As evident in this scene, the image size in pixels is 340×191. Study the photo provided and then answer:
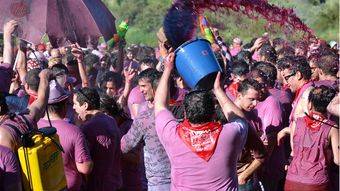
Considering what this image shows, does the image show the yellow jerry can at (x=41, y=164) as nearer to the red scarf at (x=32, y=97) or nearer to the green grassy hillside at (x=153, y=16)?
the red scarf at (x=32, y=97)

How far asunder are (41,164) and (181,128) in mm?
1019

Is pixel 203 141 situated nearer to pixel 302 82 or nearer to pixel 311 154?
pixel 311 154

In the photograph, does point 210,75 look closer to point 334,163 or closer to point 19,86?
point 334,163

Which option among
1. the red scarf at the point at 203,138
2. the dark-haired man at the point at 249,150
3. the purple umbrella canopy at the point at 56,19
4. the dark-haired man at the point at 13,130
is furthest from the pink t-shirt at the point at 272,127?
the dark-haired man at the point at 13,130

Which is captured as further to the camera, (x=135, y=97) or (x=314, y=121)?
(x=135, y=97)

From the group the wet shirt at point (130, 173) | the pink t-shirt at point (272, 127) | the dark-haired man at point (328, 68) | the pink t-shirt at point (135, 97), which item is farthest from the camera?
the dark-haired man at point (328, 68)

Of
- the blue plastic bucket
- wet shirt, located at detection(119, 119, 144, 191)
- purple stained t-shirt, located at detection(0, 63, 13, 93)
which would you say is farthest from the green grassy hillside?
the blue plastic bucket

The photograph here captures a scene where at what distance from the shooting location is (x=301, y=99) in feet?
22.6

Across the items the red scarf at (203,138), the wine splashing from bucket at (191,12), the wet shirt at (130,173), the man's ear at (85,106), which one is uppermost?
the wine splashing from bucket at (191,12)

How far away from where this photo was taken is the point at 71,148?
5.48 metres

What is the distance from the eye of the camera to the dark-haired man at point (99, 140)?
5.86 metres

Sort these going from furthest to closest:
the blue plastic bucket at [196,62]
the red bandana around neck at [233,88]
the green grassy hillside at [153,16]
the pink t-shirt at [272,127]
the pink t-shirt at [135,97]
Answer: the green grassy hillside at [153,16]
the pink t-shirt at [135,97]
the red bandana around neck at [233,88]
the pink t-shirt at [272,127]
the blue plastic bucket at [196,62]

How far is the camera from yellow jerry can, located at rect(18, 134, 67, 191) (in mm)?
4605

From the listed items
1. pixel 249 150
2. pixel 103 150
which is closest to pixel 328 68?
pixel 249 150
